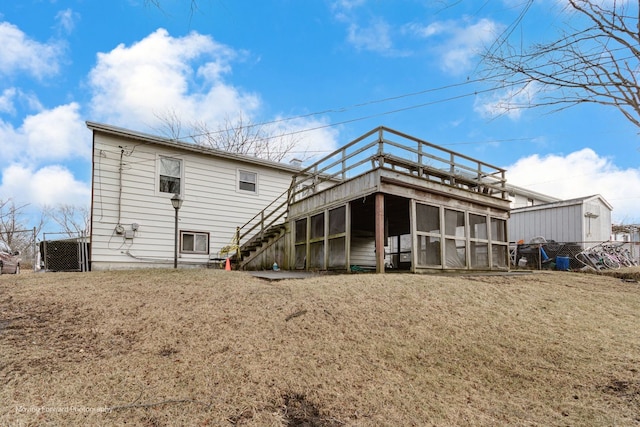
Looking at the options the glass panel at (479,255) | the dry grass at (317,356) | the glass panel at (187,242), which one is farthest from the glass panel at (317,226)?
the glass panel at (479,255)

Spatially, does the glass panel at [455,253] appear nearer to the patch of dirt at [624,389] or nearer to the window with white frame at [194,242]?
the patch of dirt at [624,389]

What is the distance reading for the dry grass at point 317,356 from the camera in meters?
2.98

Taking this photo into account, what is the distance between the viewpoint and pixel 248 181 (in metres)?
13.2

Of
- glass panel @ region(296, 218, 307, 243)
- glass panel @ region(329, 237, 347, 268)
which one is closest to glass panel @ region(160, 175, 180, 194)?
glass panel @ region(296, 218, 307, 243)

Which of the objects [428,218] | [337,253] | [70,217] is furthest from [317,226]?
[70,217]

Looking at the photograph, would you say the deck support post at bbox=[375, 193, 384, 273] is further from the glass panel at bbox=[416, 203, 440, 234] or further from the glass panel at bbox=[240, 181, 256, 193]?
the glass panel at bbox=[240, 181, 256, 193]

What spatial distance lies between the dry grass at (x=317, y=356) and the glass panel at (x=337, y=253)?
289 cm

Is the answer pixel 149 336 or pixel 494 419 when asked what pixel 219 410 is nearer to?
pixel 149 336

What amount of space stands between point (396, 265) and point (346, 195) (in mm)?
5068

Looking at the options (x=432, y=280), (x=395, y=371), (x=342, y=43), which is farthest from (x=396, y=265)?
(x=395, y=371)

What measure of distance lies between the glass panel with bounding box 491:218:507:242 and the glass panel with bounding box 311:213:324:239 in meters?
5.28

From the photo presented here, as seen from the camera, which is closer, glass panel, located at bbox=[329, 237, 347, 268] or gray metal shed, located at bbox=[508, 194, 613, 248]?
glass panel, located at bbox=[329, 237, 347, 268]

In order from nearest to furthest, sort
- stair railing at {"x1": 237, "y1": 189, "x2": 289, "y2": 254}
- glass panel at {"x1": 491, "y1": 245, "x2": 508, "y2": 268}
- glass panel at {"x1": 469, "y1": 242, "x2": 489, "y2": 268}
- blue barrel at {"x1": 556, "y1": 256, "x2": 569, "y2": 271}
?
1. glass panel at {"x1": 469, "y1": 242, "x2": 489, "y2": 268}
2. glass panel at {"x1": 491, "y1": 245, "x2": 508, "y2": 268}
3. stair railing at {"x1": 237, "y1": 189, "x2": 289, "y2": 254}
4. blue barrel at {"x1": 556, "y1": 256, "x2": 569, "y2": 271}

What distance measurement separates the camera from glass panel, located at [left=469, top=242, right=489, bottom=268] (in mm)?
10217
